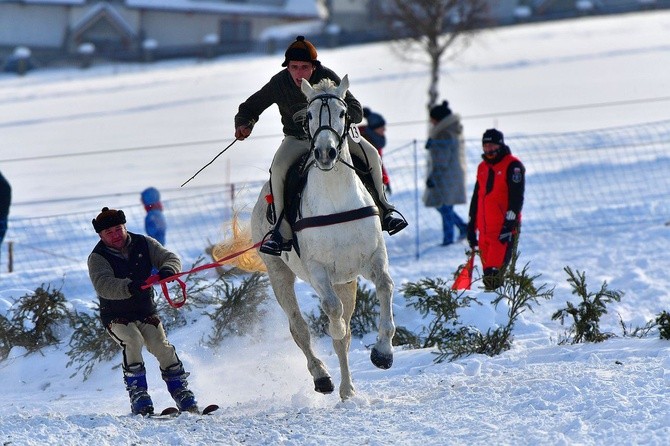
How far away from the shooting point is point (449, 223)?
13539 mm

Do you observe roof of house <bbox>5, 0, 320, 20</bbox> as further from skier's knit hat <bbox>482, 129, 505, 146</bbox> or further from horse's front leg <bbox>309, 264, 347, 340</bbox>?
horse's front leg <bbox>309, 264, 347, 340</bbox>

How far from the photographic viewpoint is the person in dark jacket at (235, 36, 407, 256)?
296 inches

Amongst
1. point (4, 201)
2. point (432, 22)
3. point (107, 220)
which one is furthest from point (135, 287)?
point (432, 22)

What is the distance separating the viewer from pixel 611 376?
264 inches

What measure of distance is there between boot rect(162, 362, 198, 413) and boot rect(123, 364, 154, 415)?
182 mm

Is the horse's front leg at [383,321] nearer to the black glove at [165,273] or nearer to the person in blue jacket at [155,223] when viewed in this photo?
the black glove at [165,273]

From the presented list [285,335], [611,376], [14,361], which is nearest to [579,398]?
[611,376]

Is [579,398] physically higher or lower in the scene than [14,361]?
higher

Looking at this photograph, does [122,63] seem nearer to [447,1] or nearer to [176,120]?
[176,120]

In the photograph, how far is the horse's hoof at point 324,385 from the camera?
7.48 m

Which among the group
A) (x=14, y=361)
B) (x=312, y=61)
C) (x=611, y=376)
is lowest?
(x=14, y=361)

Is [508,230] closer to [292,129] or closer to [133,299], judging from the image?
[292,129]

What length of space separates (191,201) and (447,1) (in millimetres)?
11178

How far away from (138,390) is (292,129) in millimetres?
2059
